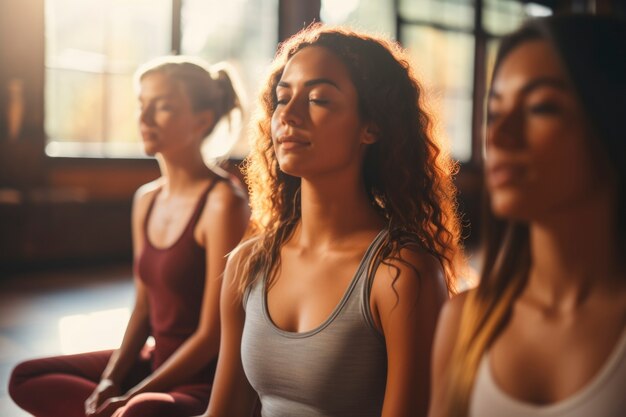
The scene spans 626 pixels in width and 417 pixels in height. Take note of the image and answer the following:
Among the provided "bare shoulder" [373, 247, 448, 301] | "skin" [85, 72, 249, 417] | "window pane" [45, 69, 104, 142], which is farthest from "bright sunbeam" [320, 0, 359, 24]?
"bare shoulder" [373, 247, 448, 301]

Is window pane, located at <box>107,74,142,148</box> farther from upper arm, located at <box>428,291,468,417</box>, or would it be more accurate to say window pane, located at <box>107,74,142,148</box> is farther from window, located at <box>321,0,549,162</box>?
upper arm, located at <box>428,291,468,417</box>

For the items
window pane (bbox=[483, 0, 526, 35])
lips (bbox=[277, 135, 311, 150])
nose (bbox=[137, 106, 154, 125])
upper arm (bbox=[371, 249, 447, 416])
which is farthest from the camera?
window pane (bbox=[483, 0, 526, 35])

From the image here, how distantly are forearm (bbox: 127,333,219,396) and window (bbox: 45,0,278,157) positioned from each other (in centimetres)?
473

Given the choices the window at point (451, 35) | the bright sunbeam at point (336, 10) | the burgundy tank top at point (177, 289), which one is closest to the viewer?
the burgundy tank top at point (177, 289)

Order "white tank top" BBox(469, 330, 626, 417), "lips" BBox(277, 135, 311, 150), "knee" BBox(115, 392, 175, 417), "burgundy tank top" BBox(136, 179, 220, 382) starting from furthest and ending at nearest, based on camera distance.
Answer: "burgundy tank top" BBox(136, 179, 220, 382), "knee" BBox(115, 392, 175, 417), "lips" BBox(277, 135, 311, 150), "white tank top" BBox(469, 330, 626, 417)

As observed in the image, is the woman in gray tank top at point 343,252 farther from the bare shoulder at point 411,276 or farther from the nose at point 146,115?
the nose at point 146,115

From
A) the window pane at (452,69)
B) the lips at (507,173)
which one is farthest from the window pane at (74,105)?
the lips at (507,173)

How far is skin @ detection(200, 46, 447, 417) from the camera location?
1.13 meters

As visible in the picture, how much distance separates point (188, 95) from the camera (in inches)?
83.5

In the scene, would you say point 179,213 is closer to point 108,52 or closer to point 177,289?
point 177,289

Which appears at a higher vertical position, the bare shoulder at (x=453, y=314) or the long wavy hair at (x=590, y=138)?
the long wavy hair at (x=590, y=138)

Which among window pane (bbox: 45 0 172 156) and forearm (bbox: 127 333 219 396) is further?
window pane (bbox: 45 0 172 156)

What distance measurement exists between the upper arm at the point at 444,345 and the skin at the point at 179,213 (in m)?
1.05

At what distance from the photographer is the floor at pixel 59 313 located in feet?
11.7
